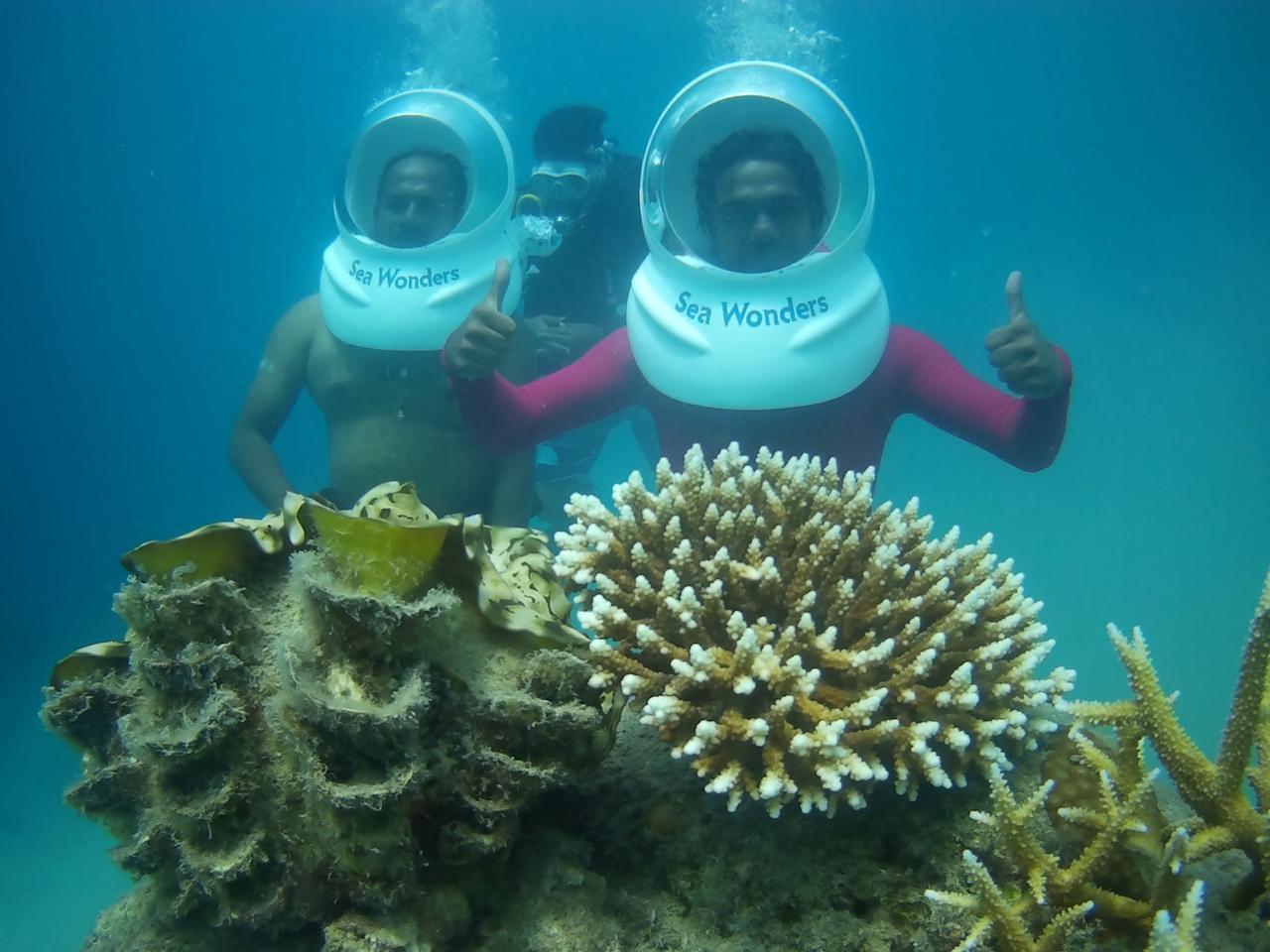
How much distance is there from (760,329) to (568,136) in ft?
12.7

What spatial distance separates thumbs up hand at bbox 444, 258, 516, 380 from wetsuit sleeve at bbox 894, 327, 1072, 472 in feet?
7.35

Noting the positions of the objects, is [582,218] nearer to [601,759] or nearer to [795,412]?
[795,412]

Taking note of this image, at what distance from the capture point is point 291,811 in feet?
5.75

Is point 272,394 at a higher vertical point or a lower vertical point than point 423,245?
lower

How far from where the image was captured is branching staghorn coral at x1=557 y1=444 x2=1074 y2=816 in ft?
6.29

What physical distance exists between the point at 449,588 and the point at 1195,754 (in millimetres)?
1996

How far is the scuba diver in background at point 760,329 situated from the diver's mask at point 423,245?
35.9 inches

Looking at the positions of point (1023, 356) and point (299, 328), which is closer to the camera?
point (1023, 356)

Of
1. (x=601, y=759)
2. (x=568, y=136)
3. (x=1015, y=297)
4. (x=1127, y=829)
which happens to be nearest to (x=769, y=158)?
(x=1015, y=297)

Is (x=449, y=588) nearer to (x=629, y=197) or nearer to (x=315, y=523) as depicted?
(x=315, y=523)

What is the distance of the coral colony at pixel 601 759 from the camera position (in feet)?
5.70

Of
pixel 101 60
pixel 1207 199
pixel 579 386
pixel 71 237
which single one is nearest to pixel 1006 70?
pixel 1207 199

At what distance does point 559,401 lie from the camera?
4.42 meters

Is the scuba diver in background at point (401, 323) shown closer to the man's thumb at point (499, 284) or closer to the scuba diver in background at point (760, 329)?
the man's thumb at point (499, 284)
